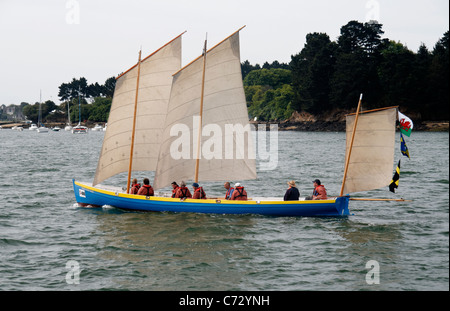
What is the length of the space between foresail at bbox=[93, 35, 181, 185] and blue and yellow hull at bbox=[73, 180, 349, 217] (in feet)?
7.96

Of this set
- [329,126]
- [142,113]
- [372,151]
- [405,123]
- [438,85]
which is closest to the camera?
[405,123]

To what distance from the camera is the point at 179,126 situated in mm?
31703

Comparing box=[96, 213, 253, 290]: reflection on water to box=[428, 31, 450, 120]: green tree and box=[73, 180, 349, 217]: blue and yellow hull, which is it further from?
box=[428, 31, 450, 120]: green tree

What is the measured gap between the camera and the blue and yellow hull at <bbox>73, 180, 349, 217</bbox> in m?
29.2

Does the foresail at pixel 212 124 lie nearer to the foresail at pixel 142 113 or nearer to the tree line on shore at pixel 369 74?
the foresail at pixel 142 113

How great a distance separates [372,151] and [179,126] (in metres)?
11.7

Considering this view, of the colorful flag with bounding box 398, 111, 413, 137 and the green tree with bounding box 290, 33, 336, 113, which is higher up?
the green tree with bounding box 290, 33, 336, 113

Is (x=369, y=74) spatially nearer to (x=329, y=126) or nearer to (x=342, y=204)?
(x=329, y=126)

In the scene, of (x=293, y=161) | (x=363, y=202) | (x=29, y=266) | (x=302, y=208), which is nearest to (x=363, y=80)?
(x=293, y=161)

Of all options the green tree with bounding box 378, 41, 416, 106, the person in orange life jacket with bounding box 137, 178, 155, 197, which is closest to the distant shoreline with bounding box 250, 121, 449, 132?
the green tree with bounding box 378, 41, 416, 106

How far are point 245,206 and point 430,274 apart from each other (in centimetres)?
1206

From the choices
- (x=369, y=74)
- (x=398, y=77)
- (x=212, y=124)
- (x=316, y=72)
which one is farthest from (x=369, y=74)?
(x=212, y=124)

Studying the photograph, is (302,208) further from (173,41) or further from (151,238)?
(173,41)

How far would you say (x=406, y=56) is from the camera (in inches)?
5295
